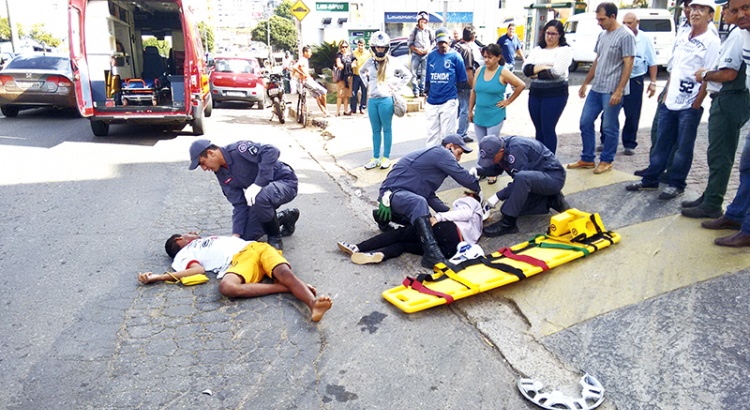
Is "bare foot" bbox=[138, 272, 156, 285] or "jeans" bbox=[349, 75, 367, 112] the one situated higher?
"jeans" bbox=[349, 75, 367, 112]

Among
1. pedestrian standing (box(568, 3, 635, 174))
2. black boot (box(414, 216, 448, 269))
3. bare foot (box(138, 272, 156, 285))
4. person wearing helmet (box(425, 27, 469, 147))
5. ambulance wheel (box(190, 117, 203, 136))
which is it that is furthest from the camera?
ambulance wheel (box(190, 117, 203, 136))

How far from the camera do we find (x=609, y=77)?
5.88m

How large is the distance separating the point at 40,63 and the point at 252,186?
427 inches

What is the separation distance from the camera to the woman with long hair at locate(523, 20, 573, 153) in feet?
19.6

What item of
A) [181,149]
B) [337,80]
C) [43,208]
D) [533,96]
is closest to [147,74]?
[337,80]

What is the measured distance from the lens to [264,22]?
73125mm

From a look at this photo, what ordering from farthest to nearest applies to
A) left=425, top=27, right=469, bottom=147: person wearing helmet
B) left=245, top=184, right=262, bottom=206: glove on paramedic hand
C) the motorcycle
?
the motorcycle → left=425, top=27, right=469, bottom=147: person wearing helmet → left=245, top=184, right=262, bottom=206: glove on paramedic hand

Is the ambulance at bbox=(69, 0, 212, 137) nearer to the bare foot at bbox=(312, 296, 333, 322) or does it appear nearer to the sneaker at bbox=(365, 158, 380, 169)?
the sneaker at bbox=(365, 158, 380, 169)

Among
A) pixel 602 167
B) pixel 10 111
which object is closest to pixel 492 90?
pixel 602 167

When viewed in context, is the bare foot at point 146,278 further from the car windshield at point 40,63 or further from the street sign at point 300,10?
the street sign at point 300,10

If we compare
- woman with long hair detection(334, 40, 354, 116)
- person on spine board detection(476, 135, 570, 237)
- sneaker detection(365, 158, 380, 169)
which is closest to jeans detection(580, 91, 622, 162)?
person on spine board detection(476, 135, 570, 237)

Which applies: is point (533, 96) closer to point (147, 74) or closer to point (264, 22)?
point (147, 74)

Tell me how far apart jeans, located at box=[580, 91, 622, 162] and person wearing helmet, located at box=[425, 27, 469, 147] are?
172 cm

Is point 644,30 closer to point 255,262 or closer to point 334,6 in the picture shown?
point 255,262
